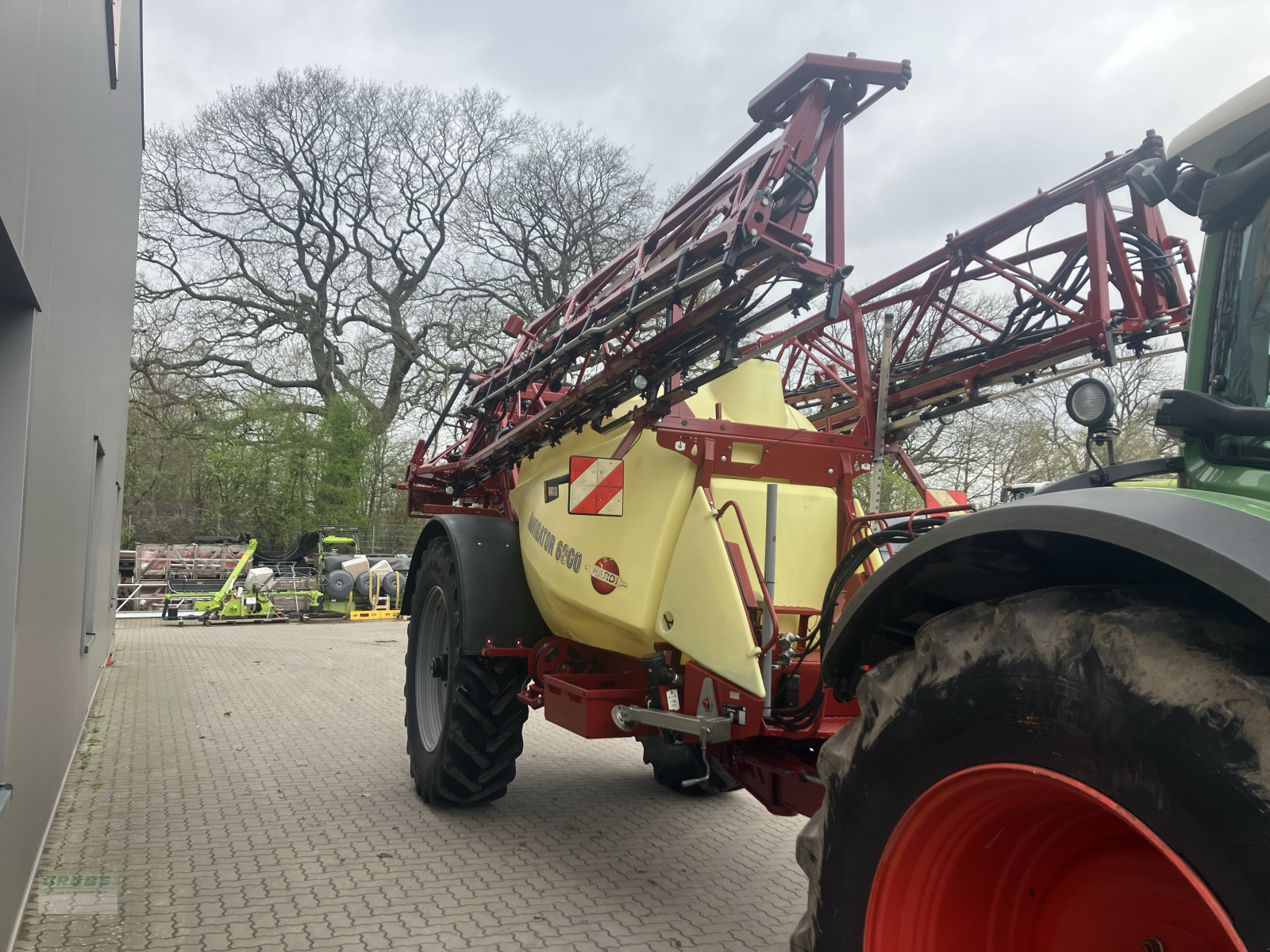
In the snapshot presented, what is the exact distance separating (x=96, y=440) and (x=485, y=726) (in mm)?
3581

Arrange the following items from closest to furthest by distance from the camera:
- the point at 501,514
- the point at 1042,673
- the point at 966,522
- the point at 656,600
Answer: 1. the point at 1042,673
2. the point at 966,522
3. the point at 656,600
4. the point at 501,514

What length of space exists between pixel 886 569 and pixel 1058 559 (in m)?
0.36

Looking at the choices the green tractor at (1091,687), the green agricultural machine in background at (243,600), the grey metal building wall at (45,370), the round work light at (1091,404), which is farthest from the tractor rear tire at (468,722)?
the green agricultural machine in background at (243,600)

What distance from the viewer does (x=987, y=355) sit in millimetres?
5059

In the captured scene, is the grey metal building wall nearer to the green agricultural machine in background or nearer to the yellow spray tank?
the yellow spray tank

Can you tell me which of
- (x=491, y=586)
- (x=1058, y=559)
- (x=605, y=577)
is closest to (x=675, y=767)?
(x=491, y=586)

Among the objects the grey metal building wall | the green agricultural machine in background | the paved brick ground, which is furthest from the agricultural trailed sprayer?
the green agricultural machine in background

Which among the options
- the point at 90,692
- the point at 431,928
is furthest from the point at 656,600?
the point at 90,692

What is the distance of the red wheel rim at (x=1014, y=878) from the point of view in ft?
5.54

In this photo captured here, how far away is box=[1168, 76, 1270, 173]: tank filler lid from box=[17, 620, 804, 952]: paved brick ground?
3267 millimetres

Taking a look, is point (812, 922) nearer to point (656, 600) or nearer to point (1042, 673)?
point (1042, 673)

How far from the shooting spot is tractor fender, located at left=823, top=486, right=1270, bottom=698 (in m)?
1.38

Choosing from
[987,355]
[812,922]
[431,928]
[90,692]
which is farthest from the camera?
[90,692]

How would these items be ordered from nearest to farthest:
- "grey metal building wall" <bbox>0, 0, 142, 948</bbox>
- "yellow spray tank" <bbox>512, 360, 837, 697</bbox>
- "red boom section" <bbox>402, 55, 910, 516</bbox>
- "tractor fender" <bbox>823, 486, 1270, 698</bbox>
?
"tractor fender" <bbox>823, 486, 1270, 698</bbox> → "grey metal building wall" <bbox>0, 0, 142, 948</bbox> → "red boom section" <bbox>402, 55, 910, 516</bbox> → "yellow spray tank" <bbox>512, 360, 837, 697</bbox>
